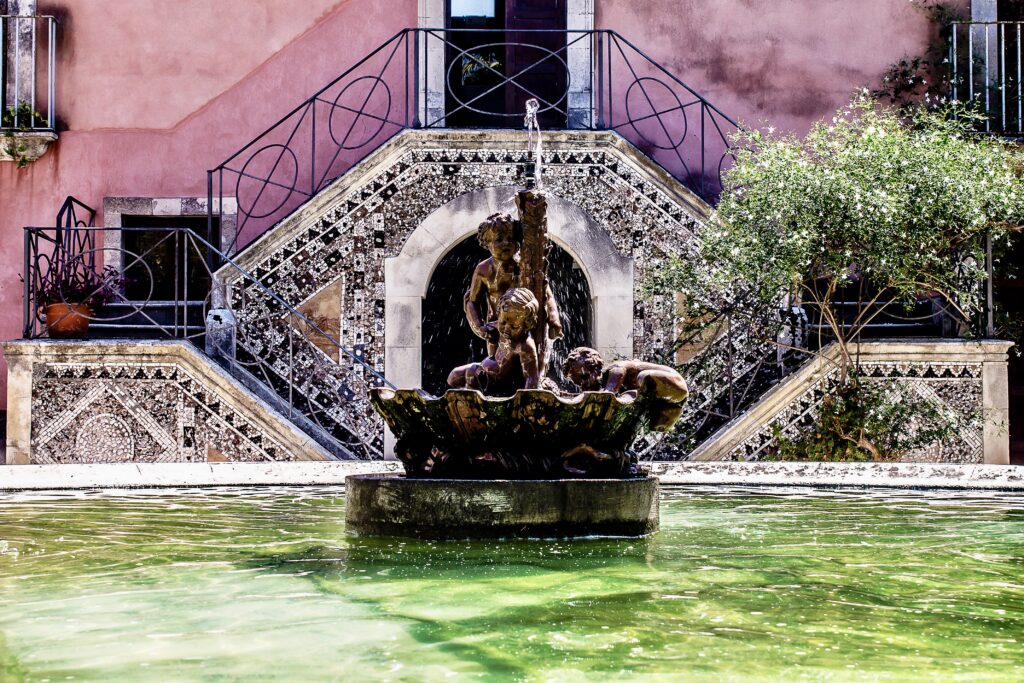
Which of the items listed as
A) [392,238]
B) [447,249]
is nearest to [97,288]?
[392,238]

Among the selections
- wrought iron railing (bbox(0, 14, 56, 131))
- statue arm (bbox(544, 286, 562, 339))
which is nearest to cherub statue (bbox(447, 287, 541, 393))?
statue arm (bbox(544, 286, 562, 339))

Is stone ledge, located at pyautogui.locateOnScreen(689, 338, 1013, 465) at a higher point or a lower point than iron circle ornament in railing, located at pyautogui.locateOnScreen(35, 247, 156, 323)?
lower

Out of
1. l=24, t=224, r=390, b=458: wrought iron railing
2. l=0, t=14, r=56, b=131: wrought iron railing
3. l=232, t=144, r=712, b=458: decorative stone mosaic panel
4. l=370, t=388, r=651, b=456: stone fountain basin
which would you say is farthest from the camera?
l=0, t=14, r=56, b=131: wrought iron railing

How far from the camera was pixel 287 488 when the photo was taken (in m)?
7.29

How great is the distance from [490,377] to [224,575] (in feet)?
6.32

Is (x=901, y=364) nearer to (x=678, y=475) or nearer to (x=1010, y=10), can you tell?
(x=678, y=475)

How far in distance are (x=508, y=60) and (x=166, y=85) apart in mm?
3738

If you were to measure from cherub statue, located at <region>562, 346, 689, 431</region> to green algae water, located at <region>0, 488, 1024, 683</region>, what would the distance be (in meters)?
0.47

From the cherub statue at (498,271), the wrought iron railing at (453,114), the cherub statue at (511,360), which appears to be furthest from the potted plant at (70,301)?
the cherub statue at (511,360)

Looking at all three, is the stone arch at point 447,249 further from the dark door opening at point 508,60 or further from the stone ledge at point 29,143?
the stone ledge at point 29,143

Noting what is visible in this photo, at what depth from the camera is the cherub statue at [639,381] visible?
17.4ft

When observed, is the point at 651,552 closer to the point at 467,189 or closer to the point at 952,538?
the point at 952,538

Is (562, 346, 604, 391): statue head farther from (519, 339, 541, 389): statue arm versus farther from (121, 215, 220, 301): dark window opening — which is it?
(121, 215, 220, 301): dark window opening

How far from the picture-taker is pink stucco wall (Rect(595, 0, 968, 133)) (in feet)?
48.3
